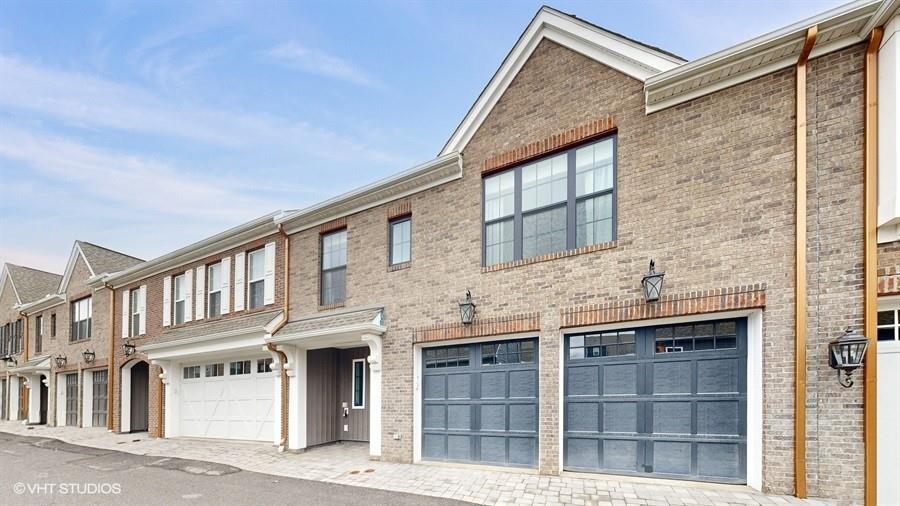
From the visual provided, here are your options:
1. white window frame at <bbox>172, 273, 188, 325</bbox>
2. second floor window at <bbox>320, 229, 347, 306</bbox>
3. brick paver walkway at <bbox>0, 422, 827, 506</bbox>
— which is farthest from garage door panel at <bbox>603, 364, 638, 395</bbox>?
white window frame at <bbox>172, 273, 188, 325</bbox>

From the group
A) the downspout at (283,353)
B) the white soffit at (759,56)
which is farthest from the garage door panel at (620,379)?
the downspout at (283,353)

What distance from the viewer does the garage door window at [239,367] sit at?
44.1 ft

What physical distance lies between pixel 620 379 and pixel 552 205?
3.04m

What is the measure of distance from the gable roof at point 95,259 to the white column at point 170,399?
684 cm

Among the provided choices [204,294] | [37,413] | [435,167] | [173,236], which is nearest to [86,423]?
[37,413]

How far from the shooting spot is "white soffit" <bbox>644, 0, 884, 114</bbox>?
5.76 m

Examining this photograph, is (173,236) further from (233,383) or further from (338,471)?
(338,471)

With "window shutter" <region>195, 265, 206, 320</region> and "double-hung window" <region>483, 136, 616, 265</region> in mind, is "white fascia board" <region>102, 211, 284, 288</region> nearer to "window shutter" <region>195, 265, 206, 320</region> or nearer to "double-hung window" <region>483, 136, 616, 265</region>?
"window shutter" <region>195, 265, 206, 320</region>

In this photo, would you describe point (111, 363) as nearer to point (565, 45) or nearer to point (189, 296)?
point (189, 296)

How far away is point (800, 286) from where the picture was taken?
19.5 feet

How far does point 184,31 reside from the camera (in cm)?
1159

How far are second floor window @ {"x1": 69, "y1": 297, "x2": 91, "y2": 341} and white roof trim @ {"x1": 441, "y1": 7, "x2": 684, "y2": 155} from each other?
60.1ft

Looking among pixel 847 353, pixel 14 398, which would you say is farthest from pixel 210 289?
pixel 14 398

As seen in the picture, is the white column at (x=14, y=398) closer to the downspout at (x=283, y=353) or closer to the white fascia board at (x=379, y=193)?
the downspout at (x=283, y=353)
